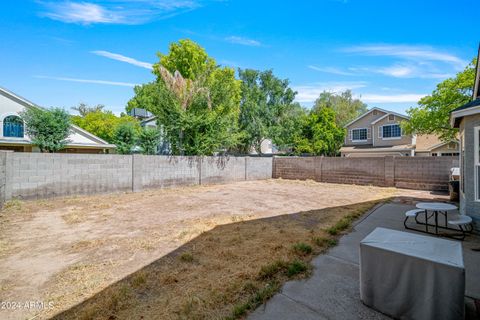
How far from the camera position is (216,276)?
2.91 m

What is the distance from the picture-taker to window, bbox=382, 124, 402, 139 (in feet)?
66.0

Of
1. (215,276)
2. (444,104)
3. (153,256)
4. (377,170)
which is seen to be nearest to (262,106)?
(444,104)

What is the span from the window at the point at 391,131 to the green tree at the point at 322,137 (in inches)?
143

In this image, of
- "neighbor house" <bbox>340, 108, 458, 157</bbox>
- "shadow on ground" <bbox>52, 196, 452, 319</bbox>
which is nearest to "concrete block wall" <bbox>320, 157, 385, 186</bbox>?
"shadow on ground" <bbox>52, 196, 452, 319</bbox>

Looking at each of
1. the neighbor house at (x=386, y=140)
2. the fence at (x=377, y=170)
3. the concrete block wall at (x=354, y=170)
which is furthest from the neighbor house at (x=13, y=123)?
the neighbor house at (x=386, y=140)

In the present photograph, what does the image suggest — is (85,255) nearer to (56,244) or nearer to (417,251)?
(56,244)

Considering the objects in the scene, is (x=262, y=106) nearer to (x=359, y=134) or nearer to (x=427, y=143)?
(x=359, y=134)

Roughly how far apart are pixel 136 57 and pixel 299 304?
918 inches

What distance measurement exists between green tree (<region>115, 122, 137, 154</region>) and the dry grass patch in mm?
15943

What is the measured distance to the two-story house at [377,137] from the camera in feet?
64.6

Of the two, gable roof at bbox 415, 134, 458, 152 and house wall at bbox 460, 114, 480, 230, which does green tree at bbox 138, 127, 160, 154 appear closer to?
house wall at bbox 460, 114, 480, 230

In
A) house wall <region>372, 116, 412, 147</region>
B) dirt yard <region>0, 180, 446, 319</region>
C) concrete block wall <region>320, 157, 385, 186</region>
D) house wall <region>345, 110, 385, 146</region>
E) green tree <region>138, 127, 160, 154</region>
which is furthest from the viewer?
house wall <region>345, 110, 385, 146</region>

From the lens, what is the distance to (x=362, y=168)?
1191 centimetres

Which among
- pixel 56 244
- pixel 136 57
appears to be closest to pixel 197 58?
pixel 136 57
